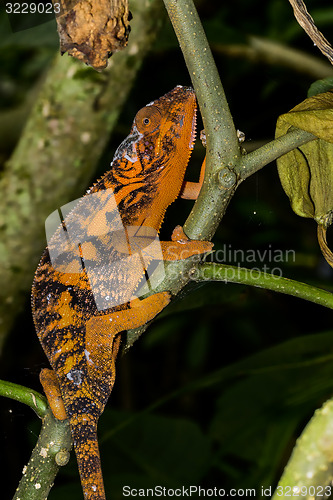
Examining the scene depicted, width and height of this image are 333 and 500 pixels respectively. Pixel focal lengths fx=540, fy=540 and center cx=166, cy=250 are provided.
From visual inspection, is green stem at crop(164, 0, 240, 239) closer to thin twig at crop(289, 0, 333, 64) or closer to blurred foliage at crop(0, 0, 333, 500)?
thin twig at crop(289, 0, 333, 64)

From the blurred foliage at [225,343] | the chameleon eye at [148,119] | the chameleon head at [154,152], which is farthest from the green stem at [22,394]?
the chameleon eye at [148,119]

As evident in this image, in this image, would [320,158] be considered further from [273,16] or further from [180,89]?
[273,16]

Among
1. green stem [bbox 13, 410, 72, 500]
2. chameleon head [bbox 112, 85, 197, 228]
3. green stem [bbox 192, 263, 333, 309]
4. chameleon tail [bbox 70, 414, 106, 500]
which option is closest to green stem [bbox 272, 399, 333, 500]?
green stem [bbox 192, 263, 333, 309]

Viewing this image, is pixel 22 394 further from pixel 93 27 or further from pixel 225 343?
pixel 225 343

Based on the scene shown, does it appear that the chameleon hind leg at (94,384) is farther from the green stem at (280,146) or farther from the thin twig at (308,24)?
the thin twig at (308,24)

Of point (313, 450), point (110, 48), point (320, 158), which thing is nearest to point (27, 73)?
point (110, 48)

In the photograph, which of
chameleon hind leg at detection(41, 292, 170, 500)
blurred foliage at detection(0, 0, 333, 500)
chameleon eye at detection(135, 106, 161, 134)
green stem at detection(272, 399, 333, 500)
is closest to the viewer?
green stem at detection(272, 399, 333, 500)

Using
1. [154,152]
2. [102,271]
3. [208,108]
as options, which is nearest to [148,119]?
[154,152]
